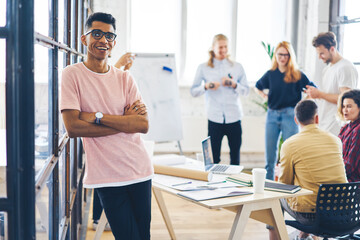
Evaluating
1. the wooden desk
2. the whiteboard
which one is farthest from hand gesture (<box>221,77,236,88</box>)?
the wooden desk

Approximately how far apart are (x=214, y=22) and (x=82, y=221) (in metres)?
3.20

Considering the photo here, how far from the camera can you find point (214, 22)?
554cm

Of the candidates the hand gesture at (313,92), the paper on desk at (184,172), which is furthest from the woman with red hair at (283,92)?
the paper on desk at (184,172)

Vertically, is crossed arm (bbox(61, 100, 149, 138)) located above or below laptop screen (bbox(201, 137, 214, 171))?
above

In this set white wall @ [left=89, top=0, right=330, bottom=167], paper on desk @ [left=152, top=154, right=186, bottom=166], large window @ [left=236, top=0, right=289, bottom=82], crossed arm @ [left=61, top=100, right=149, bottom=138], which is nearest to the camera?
crossed arm @ [left=61, top=100, right=149, bottom=138]

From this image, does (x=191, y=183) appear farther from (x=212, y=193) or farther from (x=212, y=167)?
(x=212, y=167)

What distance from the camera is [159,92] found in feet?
14.3

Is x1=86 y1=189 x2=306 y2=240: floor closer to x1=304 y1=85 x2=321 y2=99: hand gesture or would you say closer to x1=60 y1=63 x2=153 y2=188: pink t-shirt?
x1=304 y1=85 x2=321 y2=99: hand gesture

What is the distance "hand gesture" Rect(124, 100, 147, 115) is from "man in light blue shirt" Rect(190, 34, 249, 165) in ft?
6.99

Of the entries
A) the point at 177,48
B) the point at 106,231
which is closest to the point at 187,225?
the point at 106,231

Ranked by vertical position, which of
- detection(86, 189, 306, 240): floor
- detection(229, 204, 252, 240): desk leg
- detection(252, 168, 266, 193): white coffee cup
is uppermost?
detection(252, 168, 266, 193): white coffee cup

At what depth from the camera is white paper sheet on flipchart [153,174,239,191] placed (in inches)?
90.7

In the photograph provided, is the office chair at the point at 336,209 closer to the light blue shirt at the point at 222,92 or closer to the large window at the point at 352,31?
the light blue shirt at the point at 222,92

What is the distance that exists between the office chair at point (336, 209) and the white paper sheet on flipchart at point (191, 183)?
460 mm
